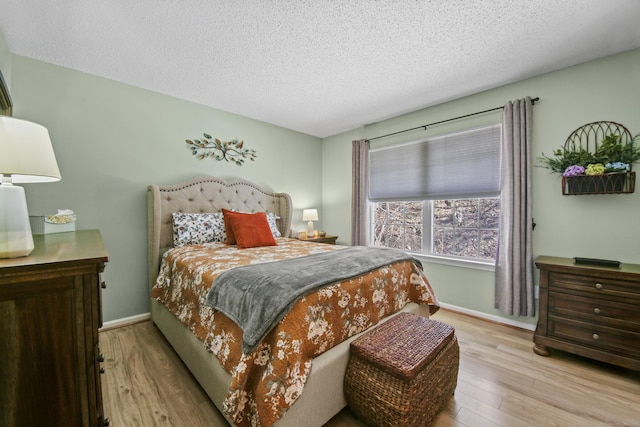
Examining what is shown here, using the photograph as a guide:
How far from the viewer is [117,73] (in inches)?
96.4

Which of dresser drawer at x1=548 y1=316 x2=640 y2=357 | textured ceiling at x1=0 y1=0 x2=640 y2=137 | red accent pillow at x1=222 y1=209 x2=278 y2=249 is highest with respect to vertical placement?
textured ceiling at x1=0 y1=0 x2=640 y2=137

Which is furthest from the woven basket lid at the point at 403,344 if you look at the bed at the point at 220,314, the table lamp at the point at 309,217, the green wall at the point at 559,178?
the table lamp at the point at 309,217

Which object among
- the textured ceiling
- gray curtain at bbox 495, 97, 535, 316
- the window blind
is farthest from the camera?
the window blind

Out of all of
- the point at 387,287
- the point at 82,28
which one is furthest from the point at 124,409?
the point at 82,28

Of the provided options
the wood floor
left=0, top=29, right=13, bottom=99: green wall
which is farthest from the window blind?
left=0, top=29, right=13, bottom=99: green wall

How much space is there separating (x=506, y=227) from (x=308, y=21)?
258 cm

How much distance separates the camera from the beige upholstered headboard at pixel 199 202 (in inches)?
101

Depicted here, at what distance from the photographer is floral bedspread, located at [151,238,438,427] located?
1.14 m

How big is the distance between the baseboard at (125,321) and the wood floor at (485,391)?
30 centimetres

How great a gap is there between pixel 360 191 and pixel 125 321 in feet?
10.6

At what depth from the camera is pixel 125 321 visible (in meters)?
2.60

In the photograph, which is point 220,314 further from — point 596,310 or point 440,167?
point 440,167

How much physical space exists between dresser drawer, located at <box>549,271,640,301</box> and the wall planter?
70 cm

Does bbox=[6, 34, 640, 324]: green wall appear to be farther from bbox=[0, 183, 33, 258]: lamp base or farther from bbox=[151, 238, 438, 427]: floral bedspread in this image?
bbox=[0, 183, 33, 258]: lamp base
